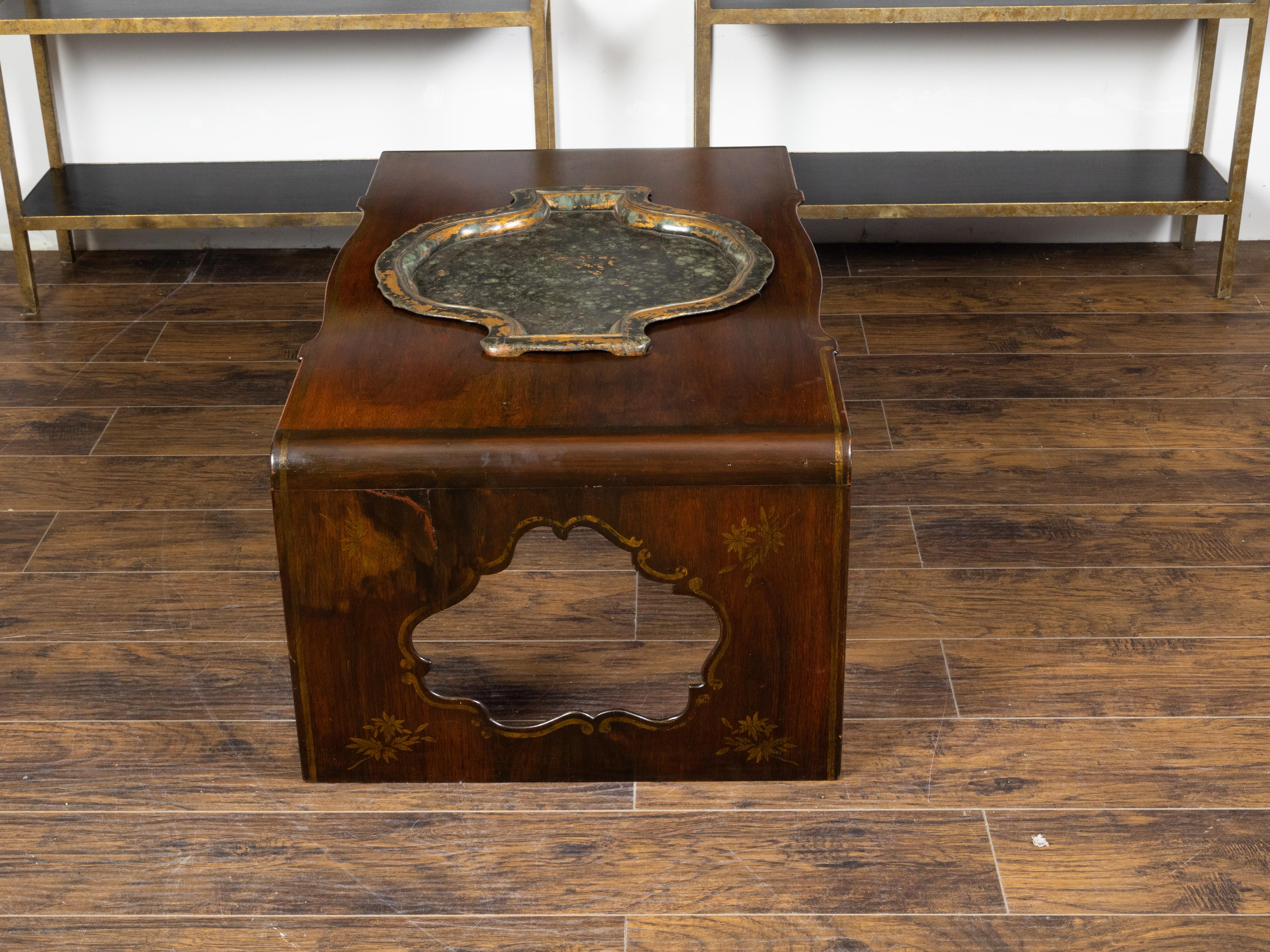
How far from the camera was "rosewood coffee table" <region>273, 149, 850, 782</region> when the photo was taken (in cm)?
152

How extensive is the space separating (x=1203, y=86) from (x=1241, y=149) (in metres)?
0.26

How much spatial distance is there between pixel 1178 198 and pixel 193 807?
219 cm

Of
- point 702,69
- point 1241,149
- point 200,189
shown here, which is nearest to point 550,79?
point 702,69

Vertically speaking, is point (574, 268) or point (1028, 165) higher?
point (574, 268)

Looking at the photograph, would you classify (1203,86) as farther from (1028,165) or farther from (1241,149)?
(1028,165)

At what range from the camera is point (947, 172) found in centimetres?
295

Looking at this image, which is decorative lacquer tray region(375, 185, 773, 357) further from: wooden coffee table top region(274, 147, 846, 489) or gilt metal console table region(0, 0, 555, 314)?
gilt metal console table region(0, 0, 555, 314)

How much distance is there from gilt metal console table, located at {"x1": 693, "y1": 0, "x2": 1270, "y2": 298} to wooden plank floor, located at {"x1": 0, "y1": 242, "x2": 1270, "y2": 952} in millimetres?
228

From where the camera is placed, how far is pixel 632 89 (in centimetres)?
303

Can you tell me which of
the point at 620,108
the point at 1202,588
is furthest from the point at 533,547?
the point at 620,108

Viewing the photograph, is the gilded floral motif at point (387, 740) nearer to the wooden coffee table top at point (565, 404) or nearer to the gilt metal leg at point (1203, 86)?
the wooden coffee table top at point (565, 404)

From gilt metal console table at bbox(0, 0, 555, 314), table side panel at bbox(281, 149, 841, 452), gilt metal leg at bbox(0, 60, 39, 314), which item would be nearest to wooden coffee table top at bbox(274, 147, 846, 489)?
table side panel at bbox(281, 149, 841, 452)

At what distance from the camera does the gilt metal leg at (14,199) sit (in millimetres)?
2793

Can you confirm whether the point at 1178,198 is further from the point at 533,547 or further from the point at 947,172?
the point at 533,547
